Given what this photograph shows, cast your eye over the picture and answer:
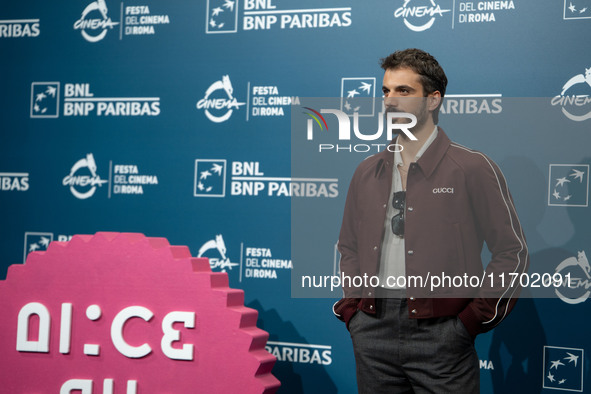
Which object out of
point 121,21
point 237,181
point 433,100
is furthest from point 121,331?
point 121,21

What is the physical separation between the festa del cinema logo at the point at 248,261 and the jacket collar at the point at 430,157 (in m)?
1.05

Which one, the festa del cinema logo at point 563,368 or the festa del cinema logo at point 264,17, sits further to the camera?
the festa del cinema logo at point 264,17

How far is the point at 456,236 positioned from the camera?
249 centimetres

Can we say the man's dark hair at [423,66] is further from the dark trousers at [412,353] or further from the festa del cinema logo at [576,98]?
the dark trousers at [412,353]

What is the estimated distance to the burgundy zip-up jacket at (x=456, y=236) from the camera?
245 cm

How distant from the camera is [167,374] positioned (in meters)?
2.99

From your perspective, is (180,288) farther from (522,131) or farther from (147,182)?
(522,131)

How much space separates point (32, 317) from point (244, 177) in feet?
3.90

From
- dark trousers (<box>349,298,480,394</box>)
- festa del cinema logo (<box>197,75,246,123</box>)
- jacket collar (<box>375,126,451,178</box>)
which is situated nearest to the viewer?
dark trousers (<box>349,298,480,394</box>)

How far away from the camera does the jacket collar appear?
2520 millimetres

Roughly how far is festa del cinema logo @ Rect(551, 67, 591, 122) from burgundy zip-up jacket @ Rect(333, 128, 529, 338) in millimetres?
579

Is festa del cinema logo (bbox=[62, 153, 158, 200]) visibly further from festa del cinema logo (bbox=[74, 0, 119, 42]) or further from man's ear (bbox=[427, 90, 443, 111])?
man's ear (bbox=[427, 90, 443, 111])

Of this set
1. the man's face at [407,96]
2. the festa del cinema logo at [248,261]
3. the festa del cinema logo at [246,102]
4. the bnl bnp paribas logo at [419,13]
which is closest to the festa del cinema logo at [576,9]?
the bnl bnp paribas logo at [419,13]

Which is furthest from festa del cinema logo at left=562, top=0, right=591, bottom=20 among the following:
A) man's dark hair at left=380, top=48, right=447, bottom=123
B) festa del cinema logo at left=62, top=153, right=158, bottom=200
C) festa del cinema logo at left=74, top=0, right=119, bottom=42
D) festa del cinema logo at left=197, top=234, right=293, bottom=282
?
festa del cinema logo at left=74, top=0, right=119, bottom=42
